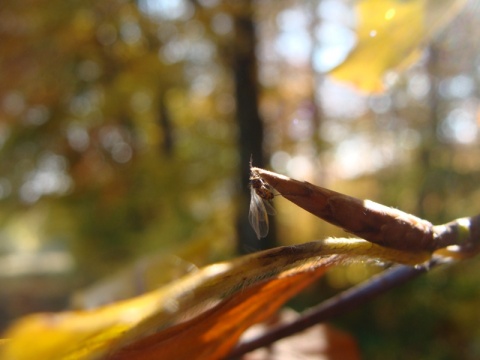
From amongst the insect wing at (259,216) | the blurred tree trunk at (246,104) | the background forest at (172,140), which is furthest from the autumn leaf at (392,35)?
the blurred tree trunk at (246,104)

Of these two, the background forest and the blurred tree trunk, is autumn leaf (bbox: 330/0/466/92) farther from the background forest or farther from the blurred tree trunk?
the blurred tree trunk

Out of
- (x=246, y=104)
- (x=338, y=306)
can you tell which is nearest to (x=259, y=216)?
(x=338, y=306)

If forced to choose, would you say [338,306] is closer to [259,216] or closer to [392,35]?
[259,216]

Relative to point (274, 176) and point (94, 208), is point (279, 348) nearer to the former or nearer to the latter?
point (274, 176)

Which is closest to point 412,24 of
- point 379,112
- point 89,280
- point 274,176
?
point 274,176

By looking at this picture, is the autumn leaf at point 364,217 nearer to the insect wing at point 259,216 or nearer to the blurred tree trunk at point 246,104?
the insect wing at point 259,216
